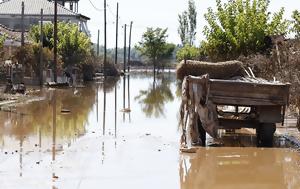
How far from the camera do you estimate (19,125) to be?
1978cm

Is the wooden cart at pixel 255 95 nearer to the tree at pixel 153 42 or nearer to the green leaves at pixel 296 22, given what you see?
the green leaves at pixel 296 22

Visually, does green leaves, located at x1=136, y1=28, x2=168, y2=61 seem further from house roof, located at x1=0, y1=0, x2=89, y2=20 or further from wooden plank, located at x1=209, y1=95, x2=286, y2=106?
wooden plank, located at x1=209, y1=95, x2=286, y2=106

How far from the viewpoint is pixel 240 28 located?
26969 millimetres

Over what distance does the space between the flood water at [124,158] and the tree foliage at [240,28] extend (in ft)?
21.0

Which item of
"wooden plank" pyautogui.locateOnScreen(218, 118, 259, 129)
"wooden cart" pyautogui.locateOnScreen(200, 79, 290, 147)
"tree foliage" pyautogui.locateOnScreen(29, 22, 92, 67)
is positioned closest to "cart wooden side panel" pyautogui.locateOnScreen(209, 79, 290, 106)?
"wooden cart" pyautogui.locateOnScreen(200, 79, 290, 147)

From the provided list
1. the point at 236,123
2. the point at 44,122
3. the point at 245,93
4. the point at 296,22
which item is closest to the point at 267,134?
the point at 236,123

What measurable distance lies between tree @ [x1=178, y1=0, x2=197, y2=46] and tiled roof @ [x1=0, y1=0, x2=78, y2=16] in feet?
108

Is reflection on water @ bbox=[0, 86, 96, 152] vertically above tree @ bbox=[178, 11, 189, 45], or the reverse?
tree @ bbox=[178, 11, 189, 45]

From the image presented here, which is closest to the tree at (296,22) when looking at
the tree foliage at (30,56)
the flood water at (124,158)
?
the flood water at (124,158)

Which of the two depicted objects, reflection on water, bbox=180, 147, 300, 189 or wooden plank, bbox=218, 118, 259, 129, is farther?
wooden plank, bbox=218, 118, 259, 129

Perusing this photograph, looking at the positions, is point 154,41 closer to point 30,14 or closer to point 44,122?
point 30,14

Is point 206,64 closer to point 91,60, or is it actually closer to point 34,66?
point 34,66

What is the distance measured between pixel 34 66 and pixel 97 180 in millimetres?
34646

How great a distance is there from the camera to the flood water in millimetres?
11547
